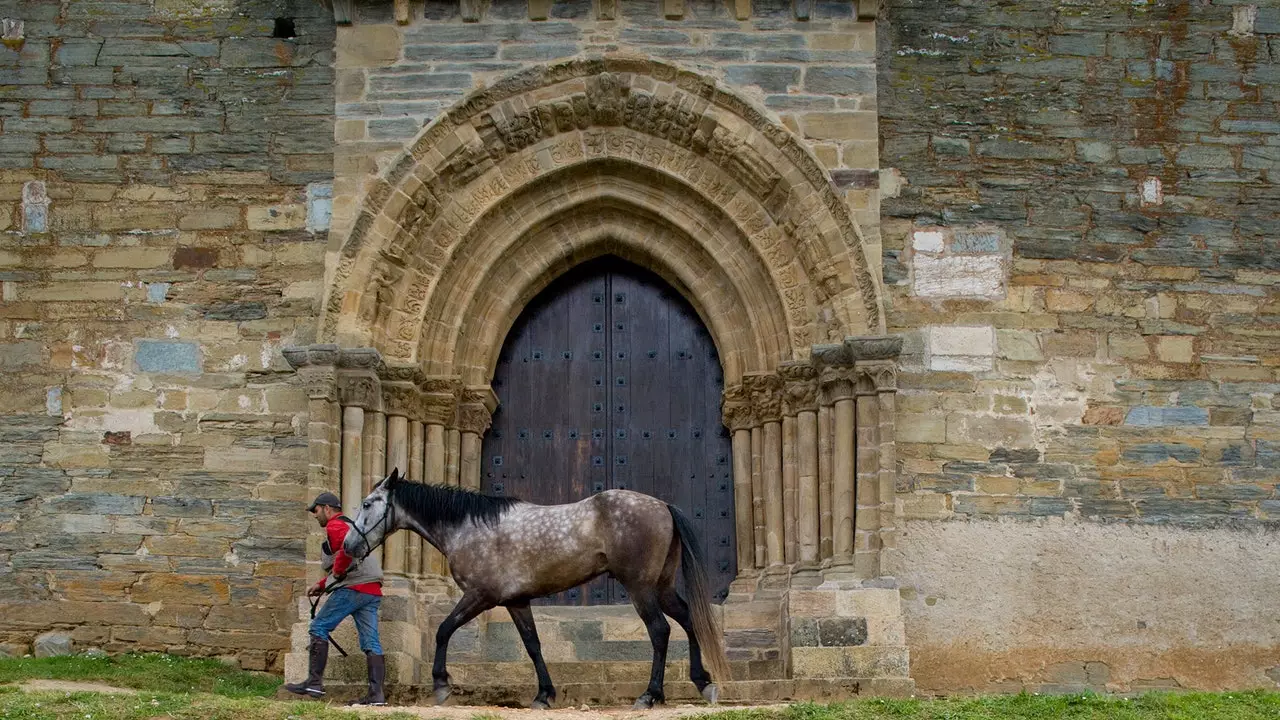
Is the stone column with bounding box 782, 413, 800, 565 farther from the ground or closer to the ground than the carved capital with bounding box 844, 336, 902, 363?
closer to the ground

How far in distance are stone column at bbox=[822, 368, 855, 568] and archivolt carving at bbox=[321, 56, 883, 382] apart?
1.03ft

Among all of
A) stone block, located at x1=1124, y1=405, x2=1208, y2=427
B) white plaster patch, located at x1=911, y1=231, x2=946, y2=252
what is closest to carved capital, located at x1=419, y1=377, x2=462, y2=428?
white plaster patch, located at x1=911, y1=231, x2=946, y2=252

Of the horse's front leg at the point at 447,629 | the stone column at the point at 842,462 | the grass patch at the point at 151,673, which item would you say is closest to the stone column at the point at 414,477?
the grass patch at the point at 151,673

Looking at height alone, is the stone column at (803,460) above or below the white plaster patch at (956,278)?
below

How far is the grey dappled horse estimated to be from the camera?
36.5ft

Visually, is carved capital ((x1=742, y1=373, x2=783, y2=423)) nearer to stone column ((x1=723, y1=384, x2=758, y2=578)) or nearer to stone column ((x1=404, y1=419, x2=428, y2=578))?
stone column ((x1=723, y1=384, x2=758, y2=578))

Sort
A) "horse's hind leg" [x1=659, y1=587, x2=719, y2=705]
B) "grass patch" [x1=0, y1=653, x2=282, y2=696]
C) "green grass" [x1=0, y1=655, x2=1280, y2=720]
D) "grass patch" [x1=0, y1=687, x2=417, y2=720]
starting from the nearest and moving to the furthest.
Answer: "grass patch" [x1=0, y1=687, x2=417, y2=720] → "green grass" [x1=0, y1=655, x2=1280, y2=720] → "horse's hind leg" [x1=659, y1=587, x2=719, y2=705] → "grass patch" [x1=0, y1=653, x2=282, y2=696]

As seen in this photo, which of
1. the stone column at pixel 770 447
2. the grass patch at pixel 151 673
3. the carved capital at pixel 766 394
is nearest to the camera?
the grass patch at pixel 151 673

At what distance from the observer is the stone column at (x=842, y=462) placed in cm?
1255

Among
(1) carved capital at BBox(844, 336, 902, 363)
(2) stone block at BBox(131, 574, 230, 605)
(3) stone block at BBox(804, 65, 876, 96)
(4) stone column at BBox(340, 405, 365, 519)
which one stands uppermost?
(3) stone block at BBox(804, 65, 876, 96)

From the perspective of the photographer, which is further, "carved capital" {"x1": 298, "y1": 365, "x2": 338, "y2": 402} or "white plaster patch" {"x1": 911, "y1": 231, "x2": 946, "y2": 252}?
"white plaster patch" {"x1": 911, "y1": 231, "x2": 946, "y2": 252}

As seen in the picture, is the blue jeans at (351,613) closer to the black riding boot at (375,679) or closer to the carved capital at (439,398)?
the black riding boot at (375,679)

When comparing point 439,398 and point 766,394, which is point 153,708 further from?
point 766,394

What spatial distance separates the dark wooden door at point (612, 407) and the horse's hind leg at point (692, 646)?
92.6 inches
